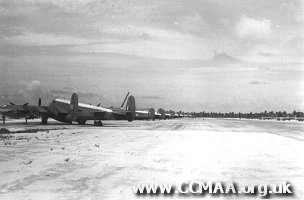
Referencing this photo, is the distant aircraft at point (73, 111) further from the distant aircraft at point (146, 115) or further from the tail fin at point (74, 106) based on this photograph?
the distant aircraft at point (146, 115)

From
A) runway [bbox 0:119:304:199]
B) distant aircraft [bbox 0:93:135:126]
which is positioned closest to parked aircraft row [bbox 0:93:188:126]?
distant aircraft [bbox 0:93:135:126]

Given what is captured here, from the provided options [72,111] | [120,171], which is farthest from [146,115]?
[120,171]

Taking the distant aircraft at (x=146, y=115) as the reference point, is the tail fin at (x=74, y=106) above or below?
above

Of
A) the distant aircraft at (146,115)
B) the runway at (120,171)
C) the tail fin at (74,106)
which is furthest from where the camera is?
the distant aircraft at (146,115)

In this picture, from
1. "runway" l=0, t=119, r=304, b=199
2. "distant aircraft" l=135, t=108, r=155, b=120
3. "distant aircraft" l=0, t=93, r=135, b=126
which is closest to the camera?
"runway" l=0, t=119, r=304, b=199

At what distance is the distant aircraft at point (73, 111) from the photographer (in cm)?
4678

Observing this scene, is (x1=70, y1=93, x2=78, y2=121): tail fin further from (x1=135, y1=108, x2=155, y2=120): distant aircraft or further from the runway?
(x1=135, y1=108, x2=155, y2=120): distant aircraft

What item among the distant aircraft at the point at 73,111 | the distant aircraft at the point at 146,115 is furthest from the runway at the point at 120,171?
the distant aircraft at the point at 146,115

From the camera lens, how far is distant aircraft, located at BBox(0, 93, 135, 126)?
4678 cm

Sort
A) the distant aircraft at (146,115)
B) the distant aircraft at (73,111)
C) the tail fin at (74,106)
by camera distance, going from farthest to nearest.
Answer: the distant aircraft at (146,115), the distant aircraft at (73,111), the tail fin at (74,106)

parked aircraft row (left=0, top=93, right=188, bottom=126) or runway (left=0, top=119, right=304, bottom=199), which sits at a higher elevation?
parked aircraft row (left=0, top=93, right=188, bottom=126)

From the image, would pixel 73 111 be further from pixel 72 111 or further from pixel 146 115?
pixel 146 115

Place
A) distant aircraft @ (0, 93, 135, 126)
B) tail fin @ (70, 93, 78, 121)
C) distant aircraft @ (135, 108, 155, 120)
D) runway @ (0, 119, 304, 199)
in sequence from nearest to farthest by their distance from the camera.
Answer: runway @ (0, 119, 304, 199)
tail fin @ (70, 93, 78, 121)
distant aircraft @ (0, 93, 135, 126)
distant aircraft @ (135, 108, 155, 120)

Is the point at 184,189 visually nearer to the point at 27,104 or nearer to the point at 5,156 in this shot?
the point at 5,156
